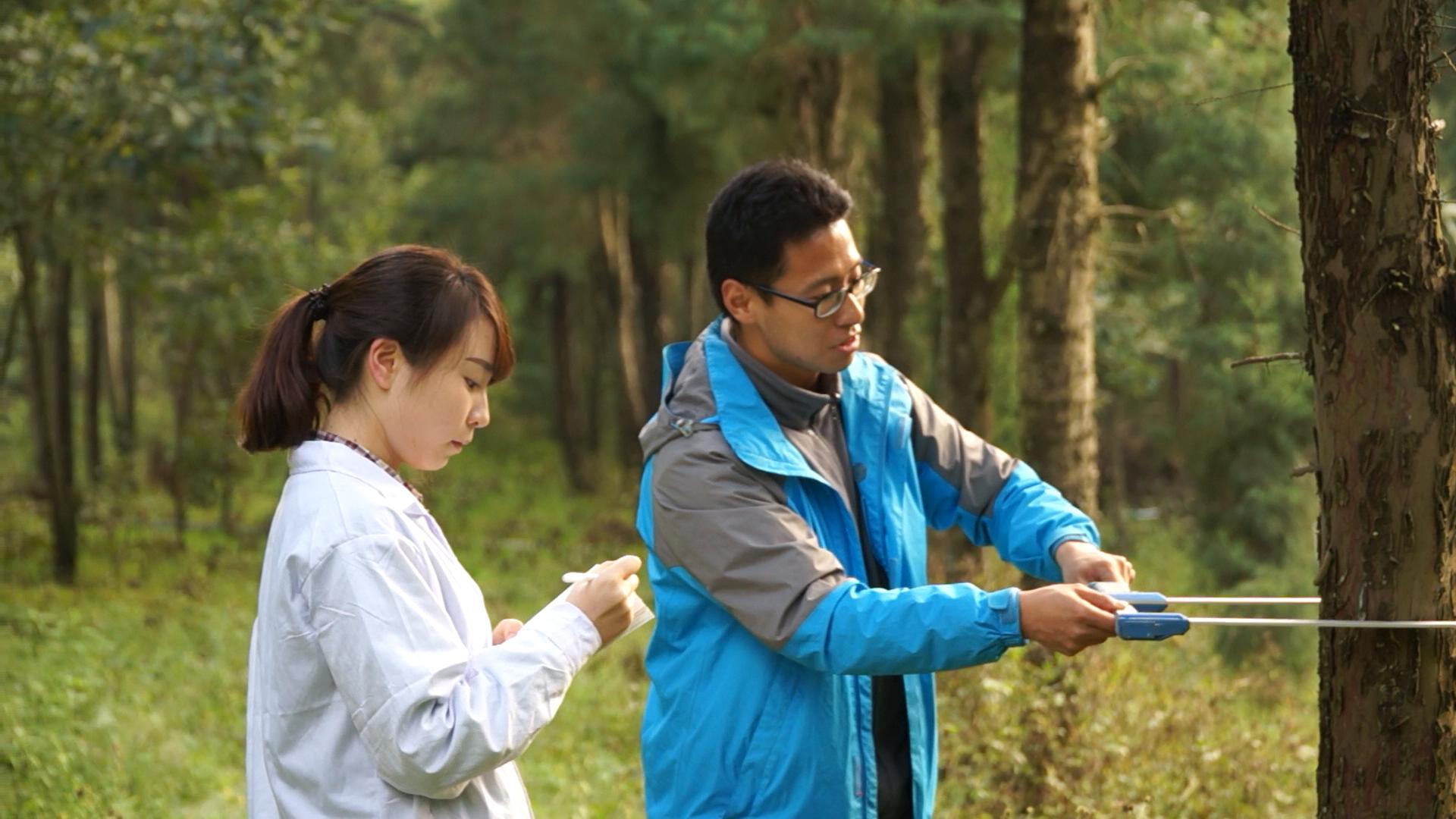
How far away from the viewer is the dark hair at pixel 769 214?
11.7ft

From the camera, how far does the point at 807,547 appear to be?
3201 millimetres

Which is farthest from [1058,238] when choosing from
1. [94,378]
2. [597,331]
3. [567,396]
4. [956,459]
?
[597,331]

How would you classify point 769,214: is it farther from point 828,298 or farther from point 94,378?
point 94,378

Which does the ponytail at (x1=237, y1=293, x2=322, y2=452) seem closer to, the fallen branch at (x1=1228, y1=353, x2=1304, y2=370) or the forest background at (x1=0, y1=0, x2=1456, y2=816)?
the forest background at (x1=0, y1=0, x2=1456, y2=816)

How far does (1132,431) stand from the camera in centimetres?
2658

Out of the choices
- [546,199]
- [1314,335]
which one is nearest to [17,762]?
[1314,335]

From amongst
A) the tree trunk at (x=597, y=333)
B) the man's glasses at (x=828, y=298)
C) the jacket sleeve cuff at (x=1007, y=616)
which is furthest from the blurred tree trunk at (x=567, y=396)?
the jacket sleeve cuff at (x=1007, y=616)

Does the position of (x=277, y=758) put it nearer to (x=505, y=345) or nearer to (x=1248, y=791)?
(x=505, y=345)

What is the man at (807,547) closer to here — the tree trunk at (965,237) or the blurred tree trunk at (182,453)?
the tree trunk at (965,237)

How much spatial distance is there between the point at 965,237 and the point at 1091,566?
938 cm

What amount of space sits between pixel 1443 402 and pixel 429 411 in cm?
206

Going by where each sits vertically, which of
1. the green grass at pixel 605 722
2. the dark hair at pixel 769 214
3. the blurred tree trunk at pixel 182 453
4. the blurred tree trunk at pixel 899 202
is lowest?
the green grass at pixel 605 722

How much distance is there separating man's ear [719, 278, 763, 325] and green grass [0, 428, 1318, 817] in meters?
2.21

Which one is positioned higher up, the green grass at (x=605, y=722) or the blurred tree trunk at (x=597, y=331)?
the blurred tree trunk at (x=597, y=331)
